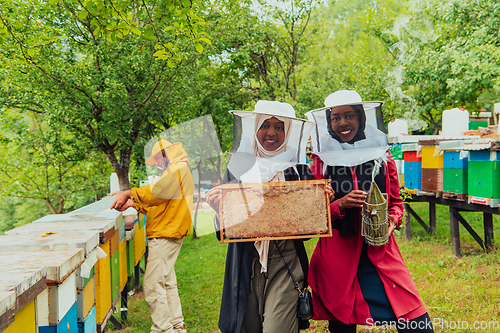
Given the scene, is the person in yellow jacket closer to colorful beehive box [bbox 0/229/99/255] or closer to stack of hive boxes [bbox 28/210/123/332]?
stack of hive boxes [bbox 28/210/123/332]

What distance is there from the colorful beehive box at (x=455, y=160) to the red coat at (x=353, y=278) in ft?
11.7

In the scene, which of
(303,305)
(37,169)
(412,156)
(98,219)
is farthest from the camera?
(37,169)

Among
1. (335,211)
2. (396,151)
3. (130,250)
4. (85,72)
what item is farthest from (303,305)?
(85,72)

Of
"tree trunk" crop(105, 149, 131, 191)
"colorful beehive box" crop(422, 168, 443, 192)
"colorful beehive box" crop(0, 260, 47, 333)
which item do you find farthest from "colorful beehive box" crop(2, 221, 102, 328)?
"colorful beehive box" crop(422, 168, 443, 192)

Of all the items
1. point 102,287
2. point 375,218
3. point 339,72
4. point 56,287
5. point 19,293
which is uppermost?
point 339,72

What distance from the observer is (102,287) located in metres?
2.69

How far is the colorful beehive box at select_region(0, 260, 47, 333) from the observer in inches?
49.9

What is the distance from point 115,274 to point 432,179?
5.46 m

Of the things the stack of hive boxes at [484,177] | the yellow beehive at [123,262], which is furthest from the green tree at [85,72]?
the stack of hive boxes at [484,177]

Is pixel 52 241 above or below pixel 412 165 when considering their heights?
below

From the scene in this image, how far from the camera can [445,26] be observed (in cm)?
939

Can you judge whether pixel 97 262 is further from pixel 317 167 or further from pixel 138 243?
pixel 138 243

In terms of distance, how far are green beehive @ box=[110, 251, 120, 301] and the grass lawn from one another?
894 mm

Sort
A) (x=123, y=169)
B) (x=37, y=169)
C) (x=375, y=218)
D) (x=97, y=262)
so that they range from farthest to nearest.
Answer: (x=37, y=169)
(x=123, y=169)
(x=97, y=262)
(x=375, y=218)
